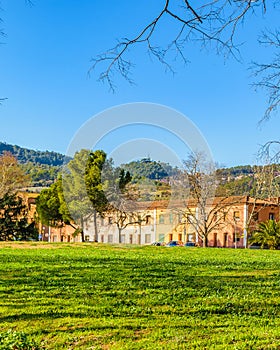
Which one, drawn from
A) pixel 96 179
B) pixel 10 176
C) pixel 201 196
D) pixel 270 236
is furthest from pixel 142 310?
pixel 10 176

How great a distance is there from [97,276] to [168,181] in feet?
71.8

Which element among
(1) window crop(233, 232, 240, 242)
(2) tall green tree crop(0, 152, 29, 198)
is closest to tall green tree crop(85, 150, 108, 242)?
(2) tall green tree crop(0, 152, 29, 198)

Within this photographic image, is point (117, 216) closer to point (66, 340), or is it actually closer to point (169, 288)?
point (169, 288)

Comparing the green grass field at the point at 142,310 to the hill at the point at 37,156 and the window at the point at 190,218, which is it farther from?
the hill at the point at 37,156

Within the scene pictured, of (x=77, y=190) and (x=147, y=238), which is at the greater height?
(x=77, y=190)

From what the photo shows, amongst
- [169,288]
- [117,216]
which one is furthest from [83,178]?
[169,288]

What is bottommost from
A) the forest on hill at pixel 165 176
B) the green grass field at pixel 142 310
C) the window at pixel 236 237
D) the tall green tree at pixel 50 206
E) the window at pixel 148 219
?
the window at pixel 236 237

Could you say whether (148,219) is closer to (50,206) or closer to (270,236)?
(50,206)

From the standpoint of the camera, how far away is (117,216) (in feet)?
121

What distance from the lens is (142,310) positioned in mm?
6934

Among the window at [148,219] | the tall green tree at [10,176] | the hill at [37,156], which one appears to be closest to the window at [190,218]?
the window at [148,219]

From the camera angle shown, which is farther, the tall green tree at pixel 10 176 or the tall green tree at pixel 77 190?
the tall green tree at pixel 10 176

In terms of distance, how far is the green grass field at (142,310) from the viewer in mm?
5430

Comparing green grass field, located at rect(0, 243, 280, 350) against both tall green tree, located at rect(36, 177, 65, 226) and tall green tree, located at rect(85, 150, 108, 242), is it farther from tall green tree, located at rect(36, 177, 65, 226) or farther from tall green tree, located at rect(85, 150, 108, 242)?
tall green tree, located at rect(36, 177, 65, 226)
